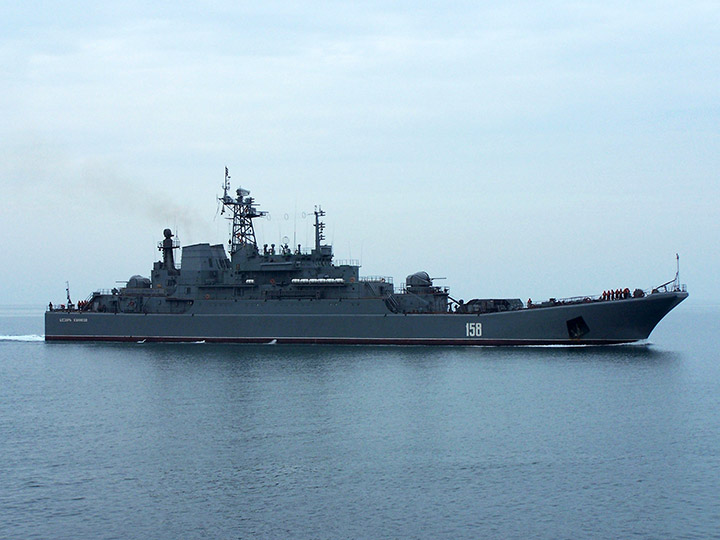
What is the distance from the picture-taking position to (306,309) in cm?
5491

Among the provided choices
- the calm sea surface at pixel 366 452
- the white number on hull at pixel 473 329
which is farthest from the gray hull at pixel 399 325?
the calm sea surface at pixel 366 452

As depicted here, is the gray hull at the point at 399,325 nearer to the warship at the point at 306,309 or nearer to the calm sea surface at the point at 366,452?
the warship at the point at 306,309

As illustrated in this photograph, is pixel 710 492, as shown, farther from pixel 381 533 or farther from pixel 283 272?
pixel 283 272

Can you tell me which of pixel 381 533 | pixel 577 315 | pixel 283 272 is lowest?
pixel 381 533

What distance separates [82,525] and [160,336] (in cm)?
4146

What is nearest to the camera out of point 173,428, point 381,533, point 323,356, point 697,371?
point 381,533

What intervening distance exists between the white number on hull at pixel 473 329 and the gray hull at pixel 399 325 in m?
0.07

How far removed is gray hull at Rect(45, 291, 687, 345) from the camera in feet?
163

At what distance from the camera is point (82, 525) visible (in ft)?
62.3

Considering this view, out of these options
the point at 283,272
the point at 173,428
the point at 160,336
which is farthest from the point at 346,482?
the point at 160,336

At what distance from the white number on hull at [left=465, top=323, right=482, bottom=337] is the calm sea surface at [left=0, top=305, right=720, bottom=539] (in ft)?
24.3

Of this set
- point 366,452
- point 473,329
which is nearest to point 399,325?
point 473,329

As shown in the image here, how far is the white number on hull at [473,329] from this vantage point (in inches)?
2028

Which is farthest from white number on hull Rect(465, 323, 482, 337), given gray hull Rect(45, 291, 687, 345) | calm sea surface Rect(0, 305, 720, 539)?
calm sea surface Rect(0, 305, 720, 539)
